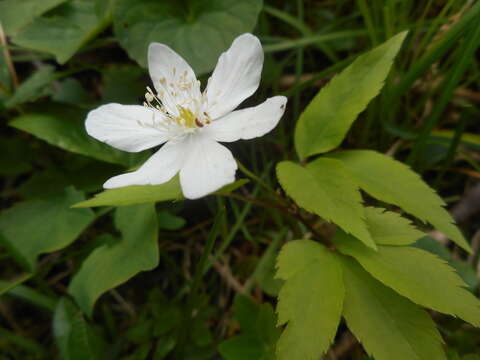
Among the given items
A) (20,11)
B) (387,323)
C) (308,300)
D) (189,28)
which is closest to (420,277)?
(387,323)

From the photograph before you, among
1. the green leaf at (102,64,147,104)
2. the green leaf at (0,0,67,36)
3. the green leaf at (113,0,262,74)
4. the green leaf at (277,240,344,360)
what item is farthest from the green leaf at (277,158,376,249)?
the green leaf at (0,0,67,36)

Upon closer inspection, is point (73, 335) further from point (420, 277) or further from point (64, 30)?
point (64, 30)

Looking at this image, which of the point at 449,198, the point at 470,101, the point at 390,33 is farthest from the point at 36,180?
the point at 470,101

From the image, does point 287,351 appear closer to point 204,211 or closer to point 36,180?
point 204,211

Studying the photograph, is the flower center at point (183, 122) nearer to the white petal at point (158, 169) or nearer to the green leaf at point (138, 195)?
the white petal at point (158, 169)

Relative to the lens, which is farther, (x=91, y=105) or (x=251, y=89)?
(x=91, y=105)

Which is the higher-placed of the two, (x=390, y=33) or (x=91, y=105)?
(x=390, y=33)
